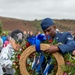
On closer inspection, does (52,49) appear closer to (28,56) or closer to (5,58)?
(28,56)

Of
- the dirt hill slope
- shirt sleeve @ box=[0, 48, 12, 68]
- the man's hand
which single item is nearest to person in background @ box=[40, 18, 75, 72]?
the man's hand

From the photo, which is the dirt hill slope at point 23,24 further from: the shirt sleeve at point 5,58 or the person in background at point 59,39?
the person in background at point 59,39

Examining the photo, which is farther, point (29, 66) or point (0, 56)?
point (0, 56)

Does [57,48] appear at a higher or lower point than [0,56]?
higher

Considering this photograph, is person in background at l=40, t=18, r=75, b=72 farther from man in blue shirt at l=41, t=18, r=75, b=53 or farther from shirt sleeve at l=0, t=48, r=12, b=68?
shirt sleeve at l=0, t=48, r=12, b=68

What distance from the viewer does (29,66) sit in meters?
5.88

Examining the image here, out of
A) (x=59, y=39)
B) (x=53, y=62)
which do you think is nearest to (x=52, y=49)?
(x=53, y=62)

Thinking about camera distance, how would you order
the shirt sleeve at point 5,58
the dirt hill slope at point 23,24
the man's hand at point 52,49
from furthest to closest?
the dirt hill slope at point 23,24 < the shirt sleeve at point 5,58 < the man's hand at point 52,49

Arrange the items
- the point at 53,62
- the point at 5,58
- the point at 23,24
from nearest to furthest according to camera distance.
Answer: the point at 53,62, the point at 5,58, the point at 23,24

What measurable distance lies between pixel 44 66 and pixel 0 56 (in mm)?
3636

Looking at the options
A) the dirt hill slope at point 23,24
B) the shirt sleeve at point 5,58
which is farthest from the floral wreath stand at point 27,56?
the dirt hill slope at point 23,24

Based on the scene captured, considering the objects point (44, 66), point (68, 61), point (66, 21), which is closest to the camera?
point (68, 61)

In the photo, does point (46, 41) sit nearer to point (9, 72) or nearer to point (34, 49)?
point (34, 49)

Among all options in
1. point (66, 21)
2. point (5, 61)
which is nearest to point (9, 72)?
point (5, 61)
